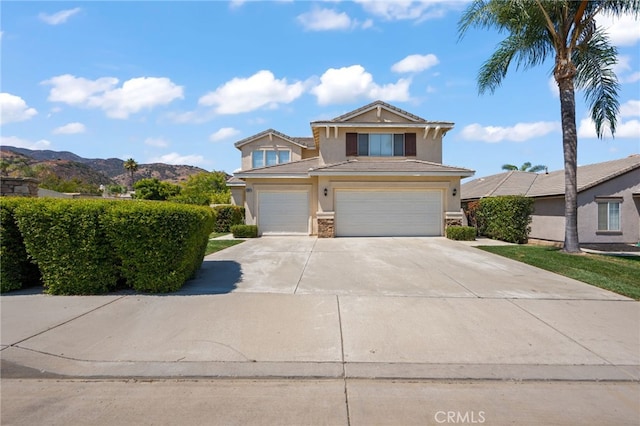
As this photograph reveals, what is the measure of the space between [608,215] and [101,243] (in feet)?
67.7

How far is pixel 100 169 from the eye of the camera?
3841 inches

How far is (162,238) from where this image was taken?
19.8 ft

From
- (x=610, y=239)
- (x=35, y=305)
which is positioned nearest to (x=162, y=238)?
(x=35, y=305)

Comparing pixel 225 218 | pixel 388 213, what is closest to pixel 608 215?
pixel 388 213

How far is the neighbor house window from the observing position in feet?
52.7

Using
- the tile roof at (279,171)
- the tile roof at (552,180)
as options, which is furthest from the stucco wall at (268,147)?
the tile roof at (552,180)

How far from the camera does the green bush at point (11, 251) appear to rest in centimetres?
607

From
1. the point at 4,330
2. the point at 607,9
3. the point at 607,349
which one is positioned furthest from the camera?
the point at 607,9

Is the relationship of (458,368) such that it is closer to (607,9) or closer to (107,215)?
(107,215)

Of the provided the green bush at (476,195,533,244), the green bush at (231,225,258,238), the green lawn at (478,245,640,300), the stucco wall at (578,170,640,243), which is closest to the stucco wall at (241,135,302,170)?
the green bush at (231,225,258,238)

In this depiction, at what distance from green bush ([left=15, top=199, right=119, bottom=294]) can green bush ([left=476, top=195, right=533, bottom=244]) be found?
1494 centimetres

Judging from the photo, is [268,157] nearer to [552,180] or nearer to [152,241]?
[552,180]

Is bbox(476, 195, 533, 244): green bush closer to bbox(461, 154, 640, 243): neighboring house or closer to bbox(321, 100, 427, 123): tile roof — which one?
bbox(461, 154, 640, 243): neighboring house

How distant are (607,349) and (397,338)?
2658 mm
